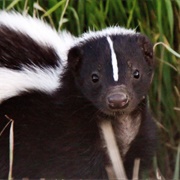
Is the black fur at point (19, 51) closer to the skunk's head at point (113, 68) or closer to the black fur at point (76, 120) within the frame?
the black fur at point (76, 120)

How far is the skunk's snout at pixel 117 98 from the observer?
5473 mm

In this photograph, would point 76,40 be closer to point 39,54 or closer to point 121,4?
point 39,54

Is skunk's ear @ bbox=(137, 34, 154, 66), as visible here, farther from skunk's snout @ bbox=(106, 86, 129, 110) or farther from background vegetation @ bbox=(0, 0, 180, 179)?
background vegetation @ bbox=(0, 0, 180, 179)

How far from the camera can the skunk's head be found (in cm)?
558

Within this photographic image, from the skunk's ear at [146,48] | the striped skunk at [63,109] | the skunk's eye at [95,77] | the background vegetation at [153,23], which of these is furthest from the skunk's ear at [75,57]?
the background vegetation at [153,23]

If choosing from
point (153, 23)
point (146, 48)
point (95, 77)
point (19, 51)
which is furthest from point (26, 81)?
point (153, 23)

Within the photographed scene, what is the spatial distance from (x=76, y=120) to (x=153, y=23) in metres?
1.27

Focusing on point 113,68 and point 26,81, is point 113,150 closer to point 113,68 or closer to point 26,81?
point 113,68

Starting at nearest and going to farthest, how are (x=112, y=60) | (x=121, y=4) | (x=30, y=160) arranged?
1. (x=112, y=60)
2. (x=30, y=160)
3. (x=121, y=4)

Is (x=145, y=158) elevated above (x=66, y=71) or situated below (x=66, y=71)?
below

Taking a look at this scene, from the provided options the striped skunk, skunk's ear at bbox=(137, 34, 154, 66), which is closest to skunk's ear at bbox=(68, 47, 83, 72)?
the striped skunk

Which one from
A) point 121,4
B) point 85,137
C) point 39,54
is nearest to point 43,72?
point 39,54

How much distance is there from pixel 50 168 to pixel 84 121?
14.4 inches

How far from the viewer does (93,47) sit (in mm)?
5879
